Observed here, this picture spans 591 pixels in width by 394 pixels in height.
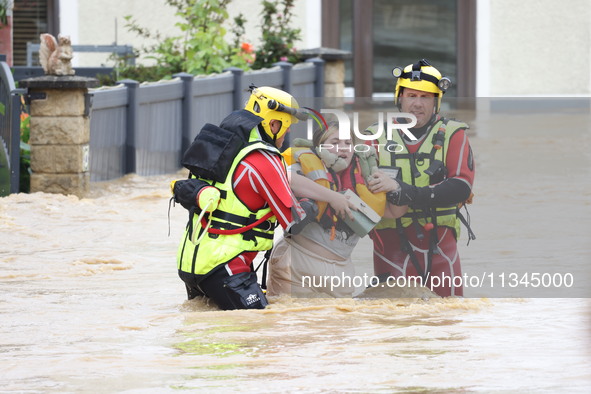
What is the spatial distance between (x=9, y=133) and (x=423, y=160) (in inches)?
276

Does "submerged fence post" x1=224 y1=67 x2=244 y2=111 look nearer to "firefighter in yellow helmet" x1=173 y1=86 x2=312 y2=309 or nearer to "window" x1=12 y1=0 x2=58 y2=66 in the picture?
"window" x1=12 y1=0 x2=58 y2=66

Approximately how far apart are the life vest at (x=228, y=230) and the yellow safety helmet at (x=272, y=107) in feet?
0.62

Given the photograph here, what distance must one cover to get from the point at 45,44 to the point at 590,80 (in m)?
12.0

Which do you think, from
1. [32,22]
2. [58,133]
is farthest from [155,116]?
[32,22]

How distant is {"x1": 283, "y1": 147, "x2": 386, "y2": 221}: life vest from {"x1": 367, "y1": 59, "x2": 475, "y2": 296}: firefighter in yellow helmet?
0.22ft

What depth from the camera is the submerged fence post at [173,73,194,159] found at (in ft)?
51.0

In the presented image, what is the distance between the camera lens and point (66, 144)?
12656mm

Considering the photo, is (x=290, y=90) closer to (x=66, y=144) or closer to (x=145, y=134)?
(x=145, y=134)

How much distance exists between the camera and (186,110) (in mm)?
15656

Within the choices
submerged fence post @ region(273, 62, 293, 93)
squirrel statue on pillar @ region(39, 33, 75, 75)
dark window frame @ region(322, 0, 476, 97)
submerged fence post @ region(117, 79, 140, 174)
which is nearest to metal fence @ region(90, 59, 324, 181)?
submerged fence post @ region(117, 79, 140, 174)

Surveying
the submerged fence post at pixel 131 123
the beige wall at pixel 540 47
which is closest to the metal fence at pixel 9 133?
the submerged fence post at pixel 131 123

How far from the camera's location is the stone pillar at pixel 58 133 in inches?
496

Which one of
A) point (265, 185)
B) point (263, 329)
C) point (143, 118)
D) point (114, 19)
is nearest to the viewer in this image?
point (263, 329)

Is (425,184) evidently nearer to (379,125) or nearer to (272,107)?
(379,125)
